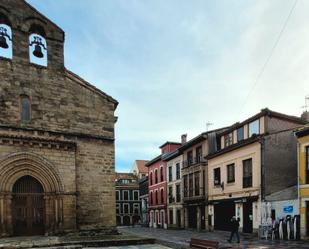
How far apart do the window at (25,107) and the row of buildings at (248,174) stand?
14.2m

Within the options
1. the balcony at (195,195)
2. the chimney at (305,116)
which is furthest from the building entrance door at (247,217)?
the chimney at (305,116)

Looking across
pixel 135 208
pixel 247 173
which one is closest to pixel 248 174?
pixel 247 173

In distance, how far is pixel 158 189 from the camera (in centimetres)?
4091

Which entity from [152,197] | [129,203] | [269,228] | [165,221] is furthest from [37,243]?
[129,203]

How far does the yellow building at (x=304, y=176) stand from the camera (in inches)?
692

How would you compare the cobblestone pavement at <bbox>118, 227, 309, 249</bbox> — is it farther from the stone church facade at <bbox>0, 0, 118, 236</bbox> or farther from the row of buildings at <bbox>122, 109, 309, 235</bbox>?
the stone church facade at <bbox>0, 0, 118, 236</bbox>

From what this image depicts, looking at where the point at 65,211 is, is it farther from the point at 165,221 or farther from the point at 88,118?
the point at 165,221

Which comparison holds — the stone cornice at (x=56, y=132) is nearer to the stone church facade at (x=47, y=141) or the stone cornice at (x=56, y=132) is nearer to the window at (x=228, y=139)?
the stone church facade at (x=47, y=141)

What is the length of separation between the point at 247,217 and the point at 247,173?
3051 mm

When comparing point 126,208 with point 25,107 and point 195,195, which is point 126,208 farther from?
point 25,107

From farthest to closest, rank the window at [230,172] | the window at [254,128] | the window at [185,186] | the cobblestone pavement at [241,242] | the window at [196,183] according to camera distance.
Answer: the window at [185,186]
the window at [196,183]
the window at [230,172]
the window at [254,128]
the cobblestone pavement at [241,242]

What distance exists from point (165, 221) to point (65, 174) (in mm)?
22923

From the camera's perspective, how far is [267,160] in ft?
69.4

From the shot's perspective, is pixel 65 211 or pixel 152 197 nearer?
pixel 65 211
